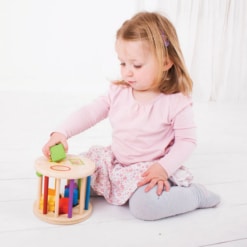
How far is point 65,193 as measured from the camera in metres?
0.97

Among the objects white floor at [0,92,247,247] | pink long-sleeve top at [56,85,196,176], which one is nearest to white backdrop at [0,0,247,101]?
white floor at [0,92,247,247]

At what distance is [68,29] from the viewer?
271 cm

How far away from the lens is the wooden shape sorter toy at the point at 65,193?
87 centimetres

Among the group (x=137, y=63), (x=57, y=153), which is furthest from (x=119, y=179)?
(x=137, y=63)

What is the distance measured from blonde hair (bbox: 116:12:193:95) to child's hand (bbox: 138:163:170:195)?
21 centimetres

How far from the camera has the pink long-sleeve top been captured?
102 centimetres

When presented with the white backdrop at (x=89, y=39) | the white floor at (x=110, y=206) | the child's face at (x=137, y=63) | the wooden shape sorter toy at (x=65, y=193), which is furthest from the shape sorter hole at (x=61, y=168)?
the white backdrop at (x=89, y=39)

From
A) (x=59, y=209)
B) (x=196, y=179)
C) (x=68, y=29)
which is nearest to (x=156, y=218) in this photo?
(x=59, y=209)

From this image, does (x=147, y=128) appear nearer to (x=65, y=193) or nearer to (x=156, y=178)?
(x=156, y=178)

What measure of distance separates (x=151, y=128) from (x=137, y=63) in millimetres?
173

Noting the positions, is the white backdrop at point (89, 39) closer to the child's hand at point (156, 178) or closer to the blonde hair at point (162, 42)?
the blonde hair at point (162, 42)

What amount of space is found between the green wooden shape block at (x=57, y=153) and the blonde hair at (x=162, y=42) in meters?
0.30

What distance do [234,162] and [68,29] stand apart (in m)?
1.67

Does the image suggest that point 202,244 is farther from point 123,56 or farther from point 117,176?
point 123,56
